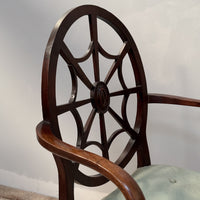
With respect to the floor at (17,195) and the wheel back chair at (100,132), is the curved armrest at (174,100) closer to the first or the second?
the wheel back chair at (100,132)

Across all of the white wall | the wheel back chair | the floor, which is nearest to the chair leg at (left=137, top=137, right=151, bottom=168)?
the wheel back chair

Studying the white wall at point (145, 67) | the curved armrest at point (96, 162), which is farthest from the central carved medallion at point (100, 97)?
the white wall at point (145, 67)

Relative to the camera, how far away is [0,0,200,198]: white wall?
46.5 inches

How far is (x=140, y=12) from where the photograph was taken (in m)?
1.21

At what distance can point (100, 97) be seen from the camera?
817 millimetres

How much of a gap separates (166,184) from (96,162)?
0.36 metres

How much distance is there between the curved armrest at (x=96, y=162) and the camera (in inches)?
18.5

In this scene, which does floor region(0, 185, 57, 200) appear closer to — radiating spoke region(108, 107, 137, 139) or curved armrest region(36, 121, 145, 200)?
radiating spoke region(108, 107, 137, 139)

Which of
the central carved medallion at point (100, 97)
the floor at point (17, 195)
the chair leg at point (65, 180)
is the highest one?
the central carved medallion at point (100, 97)

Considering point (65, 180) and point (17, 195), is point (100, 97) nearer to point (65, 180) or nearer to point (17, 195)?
point (65, 180)

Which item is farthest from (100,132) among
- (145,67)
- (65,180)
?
(145,67)

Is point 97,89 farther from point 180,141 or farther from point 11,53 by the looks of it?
point 11,53

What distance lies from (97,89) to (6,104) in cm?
93

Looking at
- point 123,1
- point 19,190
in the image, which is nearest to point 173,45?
point 123,1
